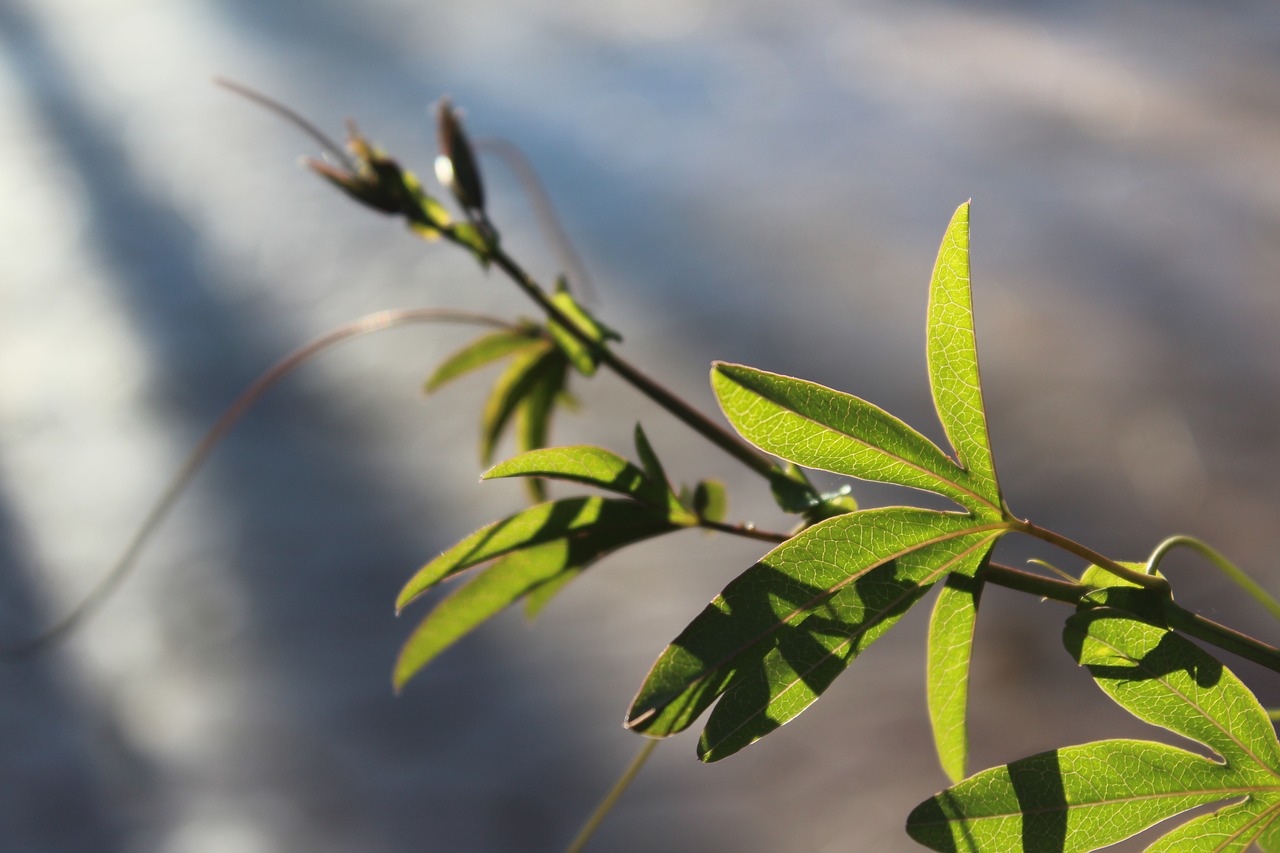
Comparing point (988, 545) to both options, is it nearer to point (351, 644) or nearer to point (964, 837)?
point (964, 837)

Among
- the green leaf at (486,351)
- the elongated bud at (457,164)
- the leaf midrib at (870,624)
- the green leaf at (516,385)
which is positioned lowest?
the leaf midrib at (870,624)

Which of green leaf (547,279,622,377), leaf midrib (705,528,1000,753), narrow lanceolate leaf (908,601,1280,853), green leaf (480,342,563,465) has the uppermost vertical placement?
green leaf (480,342,563,465)

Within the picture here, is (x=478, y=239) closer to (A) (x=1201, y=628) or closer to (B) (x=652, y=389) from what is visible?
(B) (x=652, y=389)

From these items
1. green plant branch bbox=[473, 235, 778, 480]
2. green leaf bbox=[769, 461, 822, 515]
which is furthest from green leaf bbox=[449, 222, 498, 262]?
green leaf bbox=[769, 461, 822, 515]

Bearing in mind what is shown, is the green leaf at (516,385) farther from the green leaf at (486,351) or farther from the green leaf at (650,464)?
the green leaf at (650,464)

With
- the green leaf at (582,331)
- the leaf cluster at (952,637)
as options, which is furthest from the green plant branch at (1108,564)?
the green leaf at (582,331)

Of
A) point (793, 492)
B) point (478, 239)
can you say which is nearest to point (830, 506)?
point (793, 492)

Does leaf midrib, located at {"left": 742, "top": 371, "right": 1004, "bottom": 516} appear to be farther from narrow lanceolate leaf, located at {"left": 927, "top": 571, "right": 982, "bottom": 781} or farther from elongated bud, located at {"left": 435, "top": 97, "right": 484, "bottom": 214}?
elongated bud, located at {"left": 435, "top": 97, "right": 484, "bottom": 214}
